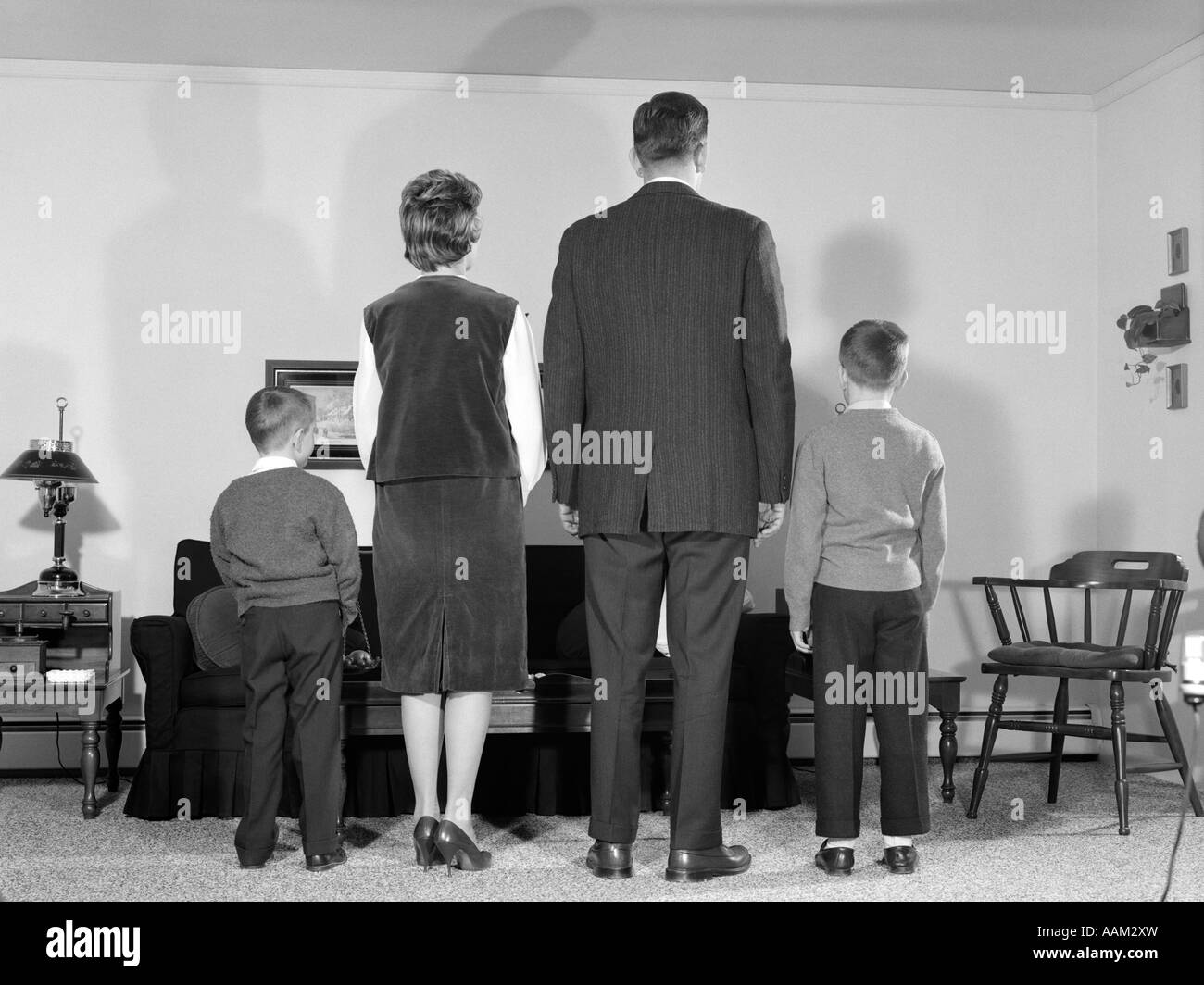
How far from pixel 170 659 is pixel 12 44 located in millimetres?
2662

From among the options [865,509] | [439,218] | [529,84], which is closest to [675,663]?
[865,509]

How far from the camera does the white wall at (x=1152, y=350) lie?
4.66 metres

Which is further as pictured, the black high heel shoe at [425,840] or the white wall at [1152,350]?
the white wall at [1152,350]

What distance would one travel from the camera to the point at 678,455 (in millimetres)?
2797

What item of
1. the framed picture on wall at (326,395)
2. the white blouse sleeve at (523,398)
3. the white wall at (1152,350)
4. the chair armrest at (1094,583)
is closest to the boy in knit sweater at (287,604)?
the white blouse sleeve at (523,398)

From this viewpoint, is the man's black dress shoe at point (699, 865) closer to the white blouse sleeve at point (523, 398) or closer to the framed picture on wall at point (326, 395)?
the white blouse sleeve at point (523, 398)

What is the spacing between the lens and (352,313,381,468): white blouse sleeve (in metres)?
3.02

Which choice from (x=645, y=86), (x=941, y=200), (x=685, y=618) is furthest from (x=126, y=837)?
(x=941, y=200)

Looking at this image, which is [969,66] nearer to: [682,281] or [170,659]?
[682,281]

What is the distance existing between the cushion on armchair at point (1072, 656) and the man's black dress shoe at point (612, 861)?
173cm

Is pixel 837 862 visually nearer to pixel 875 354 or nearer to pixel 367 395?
pixel 875 354

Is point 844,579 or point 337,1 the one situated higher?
point 337,1

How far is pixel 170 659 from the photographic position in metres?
3.90

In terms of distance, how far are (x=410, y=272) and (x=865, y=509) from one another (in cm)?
277
